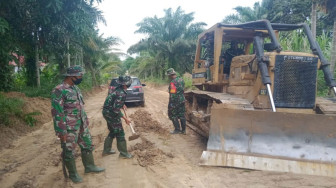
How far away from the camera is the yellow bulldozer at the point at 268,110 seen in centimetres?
420

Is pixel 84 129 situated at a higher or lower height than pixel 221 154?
higher

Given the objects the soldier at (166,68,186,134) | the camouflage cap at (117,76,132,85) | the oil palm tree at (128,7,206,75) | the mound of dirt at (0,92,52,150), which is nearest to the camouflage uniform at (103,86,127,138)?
the camouflage cap at (117,76,132,85)

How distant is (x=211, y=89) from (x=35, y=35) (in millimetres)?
7432

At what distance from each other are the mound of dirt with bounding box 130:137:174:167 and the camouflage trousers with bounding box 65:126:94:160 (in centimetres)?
106

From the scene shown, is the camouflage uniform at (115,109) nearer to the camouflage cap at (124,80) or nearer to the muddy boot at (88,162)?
the camouflage cap at (124,80)

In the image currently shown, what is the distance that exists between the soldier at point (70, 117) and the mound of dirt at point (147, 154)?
116 centimetres

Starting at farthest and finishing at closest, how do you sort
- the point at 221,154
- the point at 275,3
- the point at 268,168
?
1. the point at 275,3
2. the point at 221,154
3. the point at 268,168

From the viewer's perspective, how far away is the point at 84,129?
4.26m

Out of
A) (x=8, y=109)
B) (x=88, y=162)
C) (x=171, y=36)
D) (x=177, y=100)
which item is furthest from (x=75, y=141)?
(x=171, y=36)

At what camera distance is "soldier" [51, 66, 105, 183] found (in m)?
3.84

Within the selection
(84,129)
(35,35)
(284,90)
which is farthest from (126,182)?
(35,35)

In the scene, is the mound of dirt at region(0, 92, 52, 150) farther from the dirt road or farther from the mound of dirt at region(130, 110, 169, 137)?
the mound of dirt at region(130, 110, 169, 137)

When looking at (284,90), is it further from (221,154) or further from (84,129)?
(84,129)

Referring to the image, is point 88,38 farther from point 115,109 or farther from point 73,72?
point 73,72
